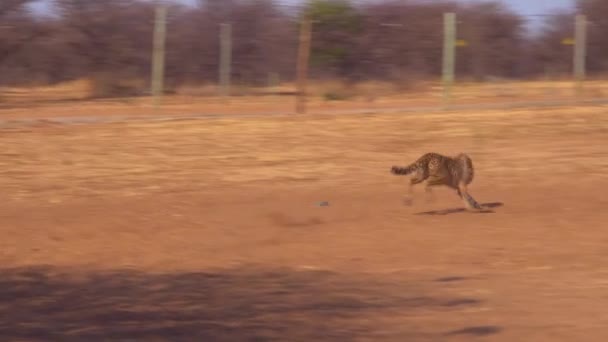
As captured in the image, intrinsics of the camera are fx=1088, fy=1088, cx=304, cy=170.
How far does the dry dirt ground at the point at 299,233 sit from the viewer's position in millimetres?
7781

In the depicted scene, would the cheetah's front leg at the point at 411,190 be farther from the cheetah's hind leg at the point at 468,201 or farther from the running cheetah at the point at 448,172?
the cheetah's hind leg at the point at 468,201

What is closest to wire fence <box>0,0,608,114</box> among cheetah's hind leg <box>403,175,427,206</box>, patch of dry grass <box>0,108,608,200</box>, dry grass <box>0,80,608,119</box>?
dry grass <box>0,80,608,119</box>

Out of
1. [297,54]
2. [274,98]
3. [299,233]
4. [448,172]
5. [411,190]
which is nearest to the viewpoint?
[299,233]

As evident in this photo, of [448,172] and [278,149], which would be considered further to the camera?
[278,149]

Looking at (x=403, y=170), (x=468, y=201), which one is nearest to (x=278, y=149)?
(x=403, y=170)

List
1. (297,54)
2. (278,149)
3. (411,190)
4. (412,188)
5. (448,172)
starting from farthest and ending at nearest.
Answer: (297,54) < (278,149) < (412,188) < (411,190) < (448,172)

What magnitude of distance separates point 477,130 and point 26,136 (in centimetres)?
782

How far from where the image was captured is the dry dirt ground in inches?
306

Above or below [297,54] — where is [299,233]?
below

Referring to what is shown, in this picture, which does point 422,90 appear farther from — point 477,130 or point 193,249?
point 193,249

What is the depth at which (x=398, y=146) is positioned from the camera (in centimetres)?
1788

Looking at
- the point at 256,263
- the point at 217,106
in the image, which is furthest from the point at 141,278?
the point at 217,106

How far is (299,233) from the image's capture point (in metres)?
11.9

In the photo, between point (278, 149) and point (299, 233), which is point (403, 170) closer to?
point (299, 233)
